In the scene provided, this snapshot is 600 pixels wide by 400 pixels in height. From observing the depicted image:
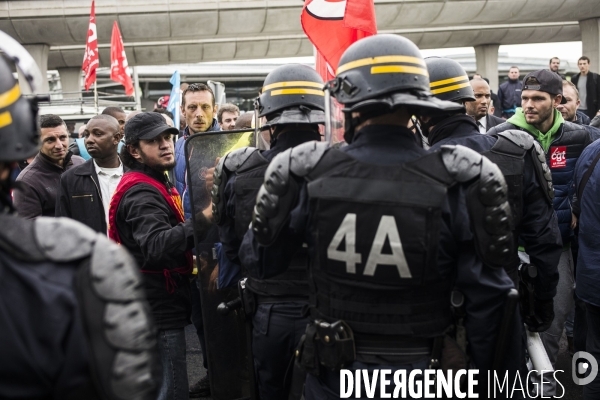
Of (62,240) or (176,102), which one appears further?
(176,102)

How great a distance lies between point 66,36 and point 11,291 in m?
21.0

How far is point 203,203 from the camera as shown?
166 inches

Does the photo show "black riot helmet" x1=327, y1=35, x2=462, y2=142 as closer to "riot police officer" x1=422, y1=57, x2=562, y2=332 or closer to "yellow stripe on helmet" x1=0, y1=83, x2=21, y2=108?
"riot police officer" x1=422, y1=57, x2=562, y2=332

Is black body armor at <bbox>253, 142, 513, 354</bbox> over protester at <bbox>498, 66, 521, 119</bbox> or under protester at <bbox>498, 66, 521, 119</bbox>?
under


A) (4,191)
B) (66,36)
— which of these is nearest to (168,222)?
(4,191)

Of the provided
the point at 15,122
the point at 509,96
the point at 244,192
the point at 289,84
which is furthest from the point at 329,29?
the point at 509,96

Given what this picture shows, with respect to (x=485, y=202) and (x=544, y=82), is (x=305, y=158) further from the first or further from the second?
(x=544, y=82)

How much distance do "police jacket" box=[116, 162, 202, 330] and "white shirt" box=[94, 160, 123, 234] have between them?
1129mm

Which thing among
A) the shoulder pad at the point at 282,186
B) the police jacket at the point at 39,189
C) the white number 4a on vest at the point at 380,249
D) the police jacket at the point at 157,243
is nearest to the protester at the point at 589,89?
the police jacket at the point at 39,189

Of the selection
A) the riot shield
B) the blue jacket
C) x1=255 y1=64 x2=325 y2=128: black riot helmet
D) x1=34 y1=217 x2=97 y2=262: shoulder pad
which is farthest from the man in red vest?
the blue jacket

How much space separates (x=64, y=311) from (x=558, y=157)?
4.18 meters

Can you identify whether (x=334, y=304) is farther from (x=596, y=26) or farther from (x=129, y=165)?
(x=596, y=26)

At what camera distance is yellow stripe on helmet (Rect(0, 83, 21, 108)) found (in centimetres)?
157

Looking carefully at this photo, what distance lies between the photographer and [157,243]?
11.8 ft
